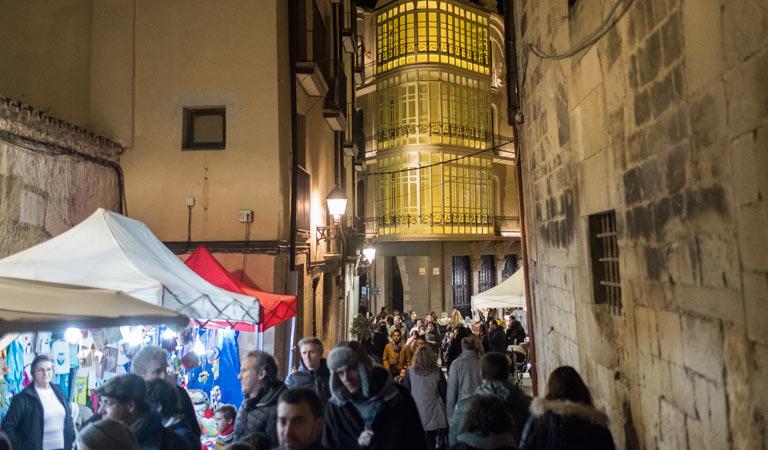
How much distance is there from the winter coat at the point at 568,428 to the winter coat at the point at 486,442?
725 mm

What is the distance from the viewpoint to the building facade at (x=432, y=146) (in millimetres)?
26688

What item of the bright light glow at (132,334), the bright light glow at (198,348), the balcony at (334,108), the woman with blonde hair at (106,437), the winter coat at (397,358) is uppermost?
the balcony at (334,108)

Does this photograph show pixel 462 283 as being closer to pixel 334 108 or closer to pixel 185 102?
pixel 334 108

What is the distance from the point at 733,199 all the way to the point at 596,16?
2615 mm

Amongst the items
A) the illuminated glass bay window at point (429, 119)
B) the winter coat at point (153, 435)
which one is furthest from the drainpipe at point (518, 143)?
the illuminated glass bay window at point (429, 119)

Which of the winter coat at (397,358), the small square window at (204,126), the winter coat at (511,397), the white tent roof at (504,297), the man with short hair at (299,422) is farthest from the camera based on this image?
the white tent roof at (504,297)

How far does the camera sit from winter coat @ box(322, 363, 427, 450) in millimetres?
3641

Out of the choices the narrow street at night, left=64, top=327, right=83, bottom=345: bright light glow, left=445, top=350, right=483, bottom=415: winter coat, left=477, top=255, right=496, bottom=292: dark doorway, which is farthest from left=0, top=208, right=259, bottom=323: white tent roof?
left=477, top=255, right=496, bottom=292: dark doorway

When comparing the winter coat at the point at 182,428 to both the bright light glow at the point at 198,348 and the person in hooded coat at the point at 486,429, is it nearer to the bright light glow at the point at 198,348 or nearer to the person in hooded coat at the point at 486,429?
the person in hooded coat at the point at 486,429

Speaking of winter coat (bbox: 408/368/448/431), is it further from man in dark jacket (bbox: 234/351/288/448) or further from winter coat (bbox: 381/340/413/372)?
winter coat (bbox: 381/340/413/372)

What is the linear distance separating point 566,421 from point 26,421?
13.4 feet

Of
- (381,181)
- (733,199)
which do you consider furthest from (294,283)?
(381,181)

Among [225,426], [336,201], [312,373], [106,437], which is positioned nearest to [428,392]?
[312,373]

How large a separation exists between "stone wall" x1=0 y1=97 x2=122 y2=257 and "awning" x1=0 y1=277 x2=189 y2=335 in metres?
3.26
